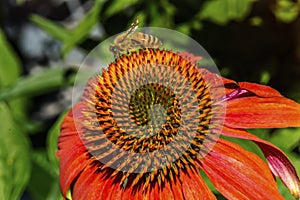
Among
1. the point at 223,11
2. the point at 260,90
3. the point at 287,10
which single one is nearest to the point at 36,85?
the point at 223,11

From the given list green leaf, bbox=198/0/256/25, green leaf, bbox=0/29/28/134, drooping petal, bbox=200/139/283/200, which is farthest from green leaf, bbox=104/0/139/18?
drooping petal, bbox=200/139/283/200

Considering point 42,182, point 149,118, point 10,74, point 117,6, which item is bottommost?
point 42,182

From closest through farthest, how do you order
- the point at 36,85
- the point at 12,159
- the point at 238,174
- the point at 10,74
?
the point at 238,174 < the point at 12,159 < the point at 36,85 < the point at 10,74

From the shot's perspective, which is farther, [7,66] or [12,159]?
[7,66]

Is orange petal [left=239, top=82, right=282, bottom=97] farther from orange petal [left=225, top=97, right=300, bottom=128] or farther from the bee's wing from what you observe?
the bee's wing

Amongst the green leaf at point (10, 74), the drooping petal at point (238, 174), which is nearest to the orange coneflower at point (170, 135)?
the drooping petal at point (238, 174)

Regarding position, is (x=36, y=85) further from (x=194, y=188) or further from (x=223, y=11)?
(x=194, y=188)

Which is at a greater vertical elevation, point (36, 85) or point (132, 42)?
point (132, 42)
